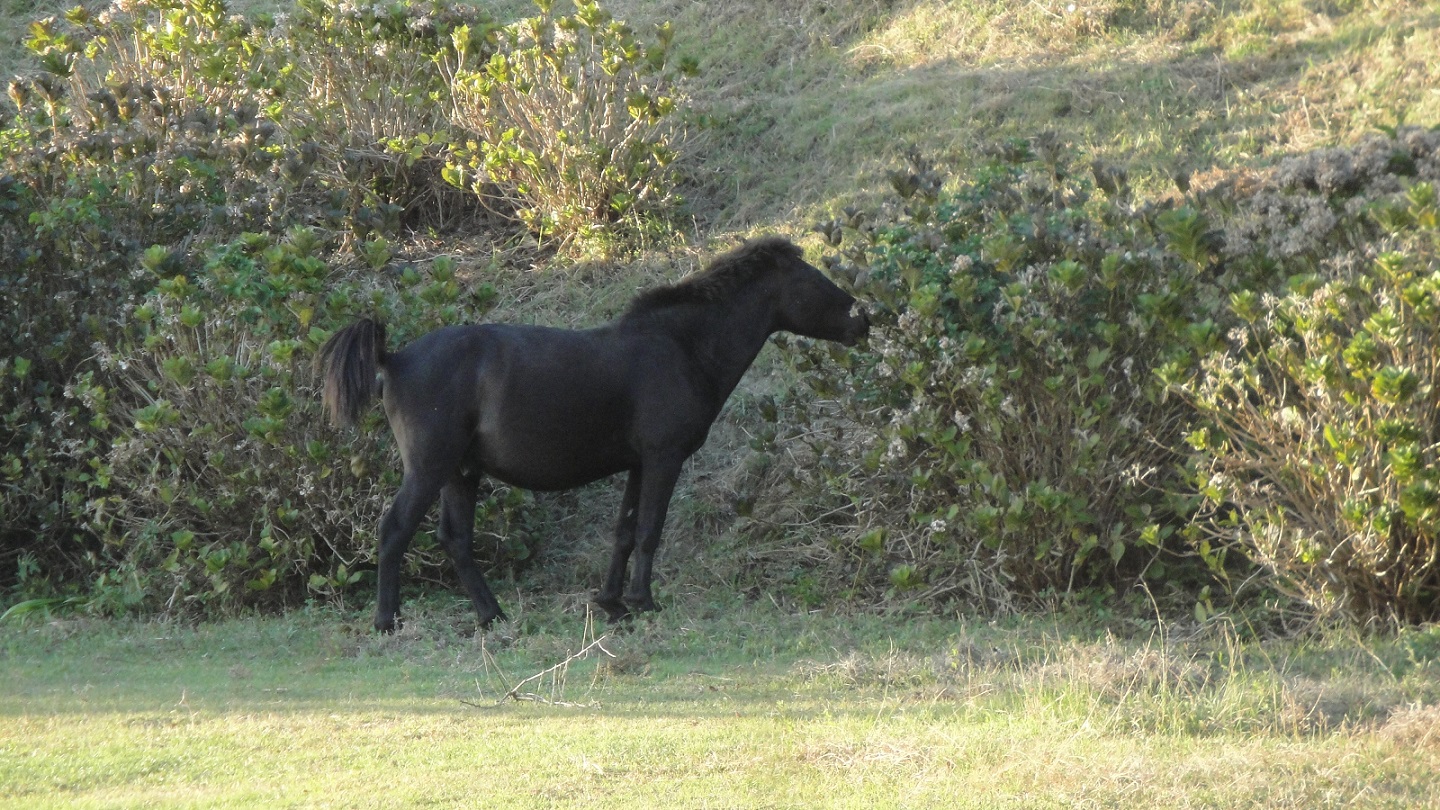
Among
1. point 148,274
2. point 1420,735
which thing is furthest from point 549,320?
point 1420,735

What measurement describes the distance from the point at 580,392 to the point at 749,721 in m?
2.89

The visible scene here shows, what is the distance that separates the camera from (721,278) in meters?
8.73

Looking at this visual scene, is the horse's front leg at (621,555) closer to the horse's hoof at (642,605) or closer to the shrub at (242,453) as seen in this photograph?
the horse's hoof at (642,605)

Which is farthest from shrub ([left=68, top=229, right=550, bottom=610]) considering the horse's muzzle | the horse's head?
the horse's muzzle

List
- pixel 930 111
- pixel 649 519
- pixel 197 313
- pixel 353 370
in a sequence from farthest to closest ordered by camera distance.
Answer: pixel 930 111, pixel 197 313, pixel 649 519, pixel 353 370

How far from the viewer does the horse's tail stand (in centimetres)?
793

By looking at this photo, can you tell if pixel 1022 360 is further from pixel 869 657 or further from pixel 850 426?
pixel 869 657

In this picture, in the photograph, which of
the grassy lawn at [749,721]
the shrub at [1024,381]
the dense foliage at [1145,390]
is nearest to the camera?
the grassy lawn at [749,721]

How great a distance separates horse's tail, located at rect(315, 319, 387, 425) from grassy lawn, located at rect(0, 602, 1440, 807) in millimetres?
1263

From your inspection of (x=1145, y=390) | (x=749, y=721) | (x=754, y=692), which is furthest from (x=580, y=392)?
(x=1145, y=390)

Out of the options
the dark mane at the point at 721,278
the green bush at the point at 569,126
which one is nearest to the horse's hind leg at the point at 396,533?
the dark mane at the point at 721,278

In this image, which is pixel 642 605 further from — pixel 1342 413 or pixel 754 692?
pixel 1342 413

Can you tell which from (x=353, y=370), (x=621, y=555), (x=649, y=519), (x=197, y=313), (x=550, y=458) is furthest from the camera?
(x=197, y=313)

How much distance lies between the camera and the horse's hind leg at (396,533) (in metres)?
8.22
